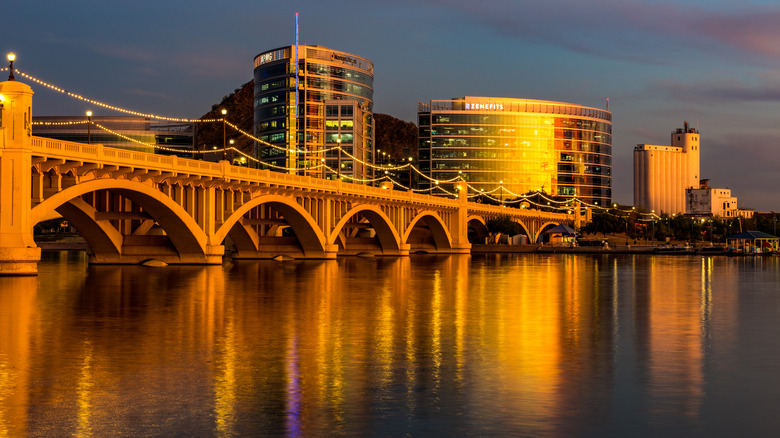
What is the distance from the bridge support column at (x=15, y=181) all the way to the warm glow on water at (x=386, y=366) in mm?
13545

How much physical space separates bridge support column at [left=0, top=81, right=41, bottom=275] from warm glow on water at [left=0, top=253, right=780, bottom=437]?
13.5 m

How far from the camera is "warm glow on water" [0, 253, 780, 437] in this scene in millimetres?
14219

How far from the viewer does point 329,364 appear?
66.0ft

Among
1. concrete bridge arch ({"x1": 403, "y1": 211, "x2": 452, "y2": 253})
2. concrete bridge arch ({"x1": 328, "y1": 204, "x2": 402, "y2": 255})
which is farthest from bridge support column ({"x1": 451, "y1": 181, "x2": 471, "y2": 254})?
concrete bridge arch ({"x1": 328, "y1": 204, "x2": 402, "y2": 255})

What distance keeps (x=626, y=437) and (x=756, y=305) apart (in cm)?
2780

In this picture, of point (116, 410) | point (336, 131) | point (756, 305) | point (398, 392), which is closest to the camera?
point (116, 410)

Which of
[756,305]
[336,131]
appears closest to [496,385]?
[756,305]

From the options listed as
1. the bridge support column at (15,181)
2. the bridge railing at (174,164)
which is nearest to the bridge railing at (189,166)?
the bridge railing at (174,164)

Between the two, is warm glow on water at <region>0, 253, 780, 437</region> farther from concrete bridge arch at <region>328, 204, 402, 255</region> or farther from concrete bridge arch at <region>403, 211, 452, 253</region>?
concrete bridge arch at <region>403, 211, 452, 253</region>

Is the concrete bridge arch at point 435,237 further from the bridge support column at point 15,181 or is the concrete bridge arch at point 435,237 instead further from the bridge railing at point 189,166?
the bridge support column at point 15,181

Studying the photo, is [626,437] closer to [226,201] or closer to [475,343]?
[475,343]

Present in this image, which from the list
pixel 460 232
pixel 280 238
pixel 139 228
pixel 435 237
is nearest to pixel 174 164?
pixel 139 228

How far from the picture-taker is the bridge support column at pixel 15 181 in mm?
52344

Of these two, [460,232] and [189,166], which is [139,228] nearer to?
[189,166]
